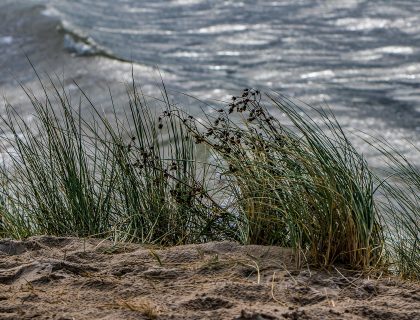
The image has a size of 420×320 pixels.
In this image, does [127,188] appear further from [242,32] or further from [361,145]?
[242,32]

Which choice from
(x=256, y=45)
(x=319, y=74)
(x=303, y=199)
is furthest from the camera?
(x=256, y=45)

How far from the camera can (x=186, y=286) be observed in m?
2.96

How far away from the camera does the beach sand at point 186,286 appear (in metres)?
2.72

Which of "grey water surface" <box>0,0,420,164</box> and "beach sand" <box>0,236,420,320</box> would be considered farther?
"grey water surface" <box>0,0,420,164</box>

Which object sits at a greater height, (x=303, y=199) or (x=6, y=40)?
(x=6, y=40)

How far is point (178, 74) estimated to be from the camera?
9984mm

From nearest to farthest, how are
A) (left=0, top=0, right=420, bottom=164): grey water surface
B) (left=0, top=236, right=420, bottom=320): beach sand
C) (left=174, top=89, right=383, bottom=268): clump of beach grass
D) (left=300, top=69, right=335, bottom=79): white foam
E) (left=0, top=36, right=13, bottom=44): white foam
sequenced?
(left=0, top=236, right=420, bottom=320): beach sand
(left=174, top=89, right=383, bottom=268): clump of beach grass
(left=0, top=0, right=420, bottom=164): grey water surface
(left=300, top=69, right=335, bottom=79): white foam
(left=0, top=36, right=13, bottom=44): white foam

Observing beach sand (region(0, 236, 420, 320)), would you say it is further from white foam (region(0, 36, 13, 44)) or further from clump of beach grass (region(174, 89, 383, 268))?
white foam (region(0, 36, 13, 44))

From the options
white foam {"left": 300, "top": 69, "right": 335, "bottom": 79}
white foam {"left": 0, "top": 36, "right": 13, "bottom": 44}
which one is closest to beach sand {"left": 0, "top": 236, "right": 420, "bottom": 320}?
white foam {"left": 300, "top": 69, "right": 335, "bottom": 79}

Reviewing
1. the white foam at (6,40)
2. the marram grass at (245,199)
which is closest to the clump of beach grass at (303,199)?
the marram grass at (245,199)

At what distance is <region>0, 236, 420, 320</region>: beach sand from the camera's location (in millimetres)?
2717

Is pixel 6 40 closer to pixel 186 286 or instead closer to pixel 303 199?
pixel 303 199

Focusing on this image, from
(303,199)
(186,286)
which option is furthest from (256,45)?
(186,286)

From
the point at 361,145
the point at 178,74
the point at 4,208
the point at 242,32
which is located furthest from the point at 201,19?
the point at 4,208
